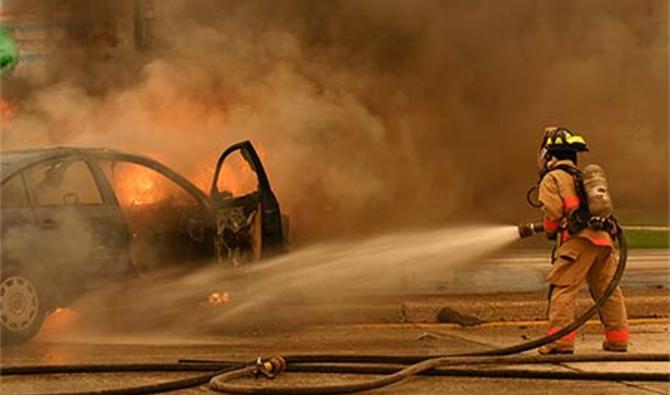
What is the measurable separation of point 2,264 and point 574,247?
12.1 feet

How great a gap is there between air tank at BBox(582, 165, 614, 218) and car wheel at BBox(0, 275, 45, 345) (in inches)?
144

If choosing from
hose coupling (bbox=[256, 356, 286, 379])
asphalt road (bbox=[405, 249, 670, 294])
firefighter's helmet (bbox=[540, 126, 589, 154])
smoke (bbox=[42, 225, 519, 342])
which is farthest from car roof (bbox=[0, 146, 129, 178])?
asphalt road (bbox=[405, 249, 670, 294])

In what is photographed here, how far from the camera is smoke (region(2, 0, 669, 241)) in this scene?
11383 mm

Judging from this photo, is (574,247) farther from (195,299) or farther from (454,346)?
(195,299)

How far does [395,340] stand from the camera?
8195 millimetres

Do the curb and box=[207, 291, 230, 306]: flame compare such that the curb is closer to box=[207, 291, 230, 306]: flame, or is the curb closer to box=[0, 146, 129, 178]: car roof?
box=[207, 291, 230, 306]: flame

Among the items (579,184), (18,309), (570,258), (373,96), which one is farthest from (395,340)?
(373,96)

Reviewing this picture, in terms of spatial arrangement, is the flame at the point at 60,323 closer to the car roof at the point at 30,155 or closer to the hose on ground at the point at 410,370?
the car roof at the point at 30,155

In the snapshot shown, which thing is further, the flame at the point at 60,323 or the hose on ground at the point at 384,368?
the flame at the point at 60,323

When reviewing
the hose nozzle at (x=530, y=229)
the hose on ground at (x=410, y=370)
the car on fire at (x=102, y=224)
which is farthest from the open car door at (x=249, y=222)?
the hose on ground at (x=410, y=370)

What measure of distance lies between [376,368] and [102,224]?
2617mm

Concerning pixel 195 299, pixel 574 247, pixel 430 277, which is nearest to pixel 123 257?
pixel 195 299

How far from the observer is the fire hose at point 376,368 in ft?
A: 20.4

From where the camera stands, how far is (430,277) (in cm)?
1277
